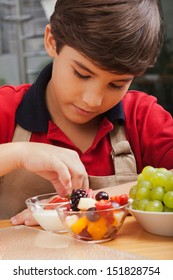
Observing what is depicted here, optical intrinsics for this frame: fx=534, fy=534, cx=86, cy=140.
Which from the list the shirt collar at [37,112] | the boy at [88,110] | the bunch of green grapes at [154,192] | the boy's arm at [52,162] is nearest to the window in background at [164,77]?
the boy at [88,110]

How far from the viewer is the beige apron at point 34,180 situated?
169 centimetres

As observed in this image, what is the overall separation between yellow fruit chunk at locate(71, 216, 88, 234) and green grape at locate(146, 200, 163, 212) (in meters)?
0.14

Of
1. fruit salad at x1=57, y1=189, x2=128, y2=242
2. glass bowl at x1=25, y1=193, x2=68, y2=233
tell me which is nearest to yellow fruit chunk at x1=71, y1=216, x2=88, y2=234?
fruit salad at x1=57, y1=189, x2=128, y2=242

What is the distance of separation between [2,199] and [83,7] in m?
0.67

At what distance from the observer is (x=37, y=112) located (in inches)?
67.9

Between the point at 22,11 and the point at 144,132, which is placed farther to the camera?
the point at 22,11

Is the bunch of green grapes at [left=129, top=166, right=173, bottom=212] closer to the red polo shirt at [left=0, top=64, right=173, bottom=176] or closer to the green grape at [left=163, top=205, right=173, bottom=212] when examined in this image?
the green grape at [left=163, top=205, right=173, bottom=212]

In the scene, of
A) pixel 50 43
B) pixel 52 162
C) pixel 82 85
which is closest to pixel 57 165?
pixel 52 162

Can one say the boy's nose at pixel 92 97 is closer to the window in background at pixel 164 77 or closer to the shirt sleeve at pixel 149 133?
the shirt sleeve at pixel 149 133

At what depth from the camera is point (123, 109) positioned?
1.79m

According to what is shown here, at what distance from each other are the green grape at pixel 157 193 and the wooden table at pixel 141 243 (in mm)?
80

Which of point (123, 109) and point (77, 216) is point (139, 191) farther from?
point (123, 109)

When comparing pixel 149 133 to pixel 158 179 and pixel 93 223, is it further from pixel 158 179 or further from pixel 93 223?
pixel 93 223
